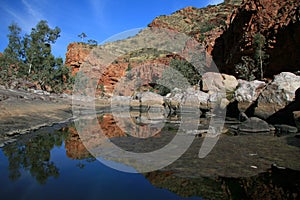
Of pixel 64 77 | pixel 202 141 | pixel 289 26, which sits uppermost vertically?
pixel 289 26

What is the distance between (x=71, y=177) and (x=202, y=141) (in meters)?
5.86

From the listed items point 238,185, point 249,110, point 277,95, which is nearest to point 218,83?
point 249,110

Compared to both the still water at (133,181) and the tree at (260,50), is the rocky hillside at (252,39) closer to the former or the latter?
the tree at (260,50)

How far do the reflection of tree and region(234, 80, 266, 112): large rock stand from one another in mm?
14428

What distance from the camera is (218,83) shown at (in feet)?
102

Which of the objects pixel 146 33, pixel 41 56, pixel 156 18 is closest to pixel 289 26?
pixel 41 56

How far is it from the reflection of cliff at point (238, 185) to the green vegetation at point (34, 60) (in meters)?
45.4

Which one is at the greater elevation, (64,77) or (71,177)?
(64,77)

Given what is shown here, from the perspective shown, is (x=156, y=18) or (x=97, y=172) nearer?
(x=97, y=172)

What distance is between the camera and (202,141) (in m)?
10.2

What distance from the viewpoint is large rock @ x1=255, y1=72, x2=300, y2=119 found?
15.3m

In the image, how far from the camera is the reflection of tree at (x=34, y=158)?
6399 mm

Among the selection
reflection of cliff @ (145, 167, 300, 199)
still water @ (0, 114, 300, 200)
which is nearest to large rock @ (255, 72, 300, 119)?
still water @ (0, 114, 300, 200)

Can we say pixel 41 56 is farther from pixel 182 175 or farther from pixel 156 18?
pixel 156 18
